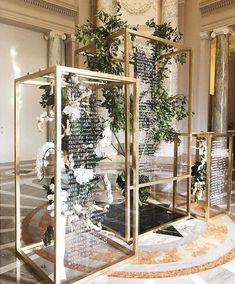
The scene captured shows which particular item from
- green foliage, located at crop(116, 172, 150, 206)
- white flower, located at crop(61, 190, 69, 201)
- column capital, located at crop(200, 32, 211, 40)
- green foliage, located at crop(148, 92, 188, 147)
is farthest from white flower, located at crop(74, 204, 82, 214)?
column capital, located at crop(200, 32, 211, 40)

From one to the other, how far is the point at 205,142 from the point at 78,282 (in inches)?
96.7

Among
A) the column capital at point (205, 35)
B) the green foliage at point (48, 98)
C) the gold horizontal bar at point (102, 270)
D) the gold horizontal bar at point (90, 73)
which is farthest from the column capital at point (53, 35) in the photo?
the gold horizontal bar at point (102, 270)

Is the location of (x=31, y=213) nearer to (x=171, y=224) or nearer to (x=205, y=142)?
(x=171, y=224)

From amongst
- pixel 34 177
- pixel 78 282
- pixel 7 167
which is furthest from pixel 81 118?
pixel 7 167

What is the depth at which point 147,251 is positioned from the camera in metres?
2.86

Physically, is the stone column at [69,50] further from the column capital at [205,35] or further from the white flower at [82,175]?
the white flower at [82,175]

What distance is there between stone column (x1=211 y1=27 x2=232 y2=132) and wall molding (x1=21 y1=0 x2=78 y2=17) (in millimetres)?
4208

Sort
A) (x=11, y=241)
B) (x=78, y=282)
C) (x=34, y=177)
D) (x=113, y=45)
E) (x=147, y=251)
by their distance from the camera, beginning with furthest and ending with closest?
(x=34, y=177)
(x=113, y=45)
(x=11, y=241)
(x=147, y=251)
(x=78, y=282)

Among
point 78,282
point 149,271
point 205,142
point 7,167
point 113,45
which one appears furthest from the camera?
point 7,167

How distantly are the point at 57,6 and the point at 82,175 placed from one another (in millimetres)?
7743

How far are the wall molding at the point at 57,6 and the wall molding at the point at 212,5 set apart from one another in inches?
148

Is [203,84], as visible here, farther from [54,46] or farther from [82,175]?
[82,175]

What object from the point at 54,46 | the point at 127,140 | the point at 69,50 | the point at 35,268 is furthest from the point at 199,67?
the point at 35,268

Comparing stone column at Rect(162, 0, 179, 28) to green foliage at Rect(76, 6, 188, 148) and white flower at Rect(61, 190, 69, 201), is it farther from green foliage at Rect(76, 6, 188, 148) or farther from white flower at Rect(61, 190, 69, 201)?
white flower at Rect(61, 190, 69, 201)
